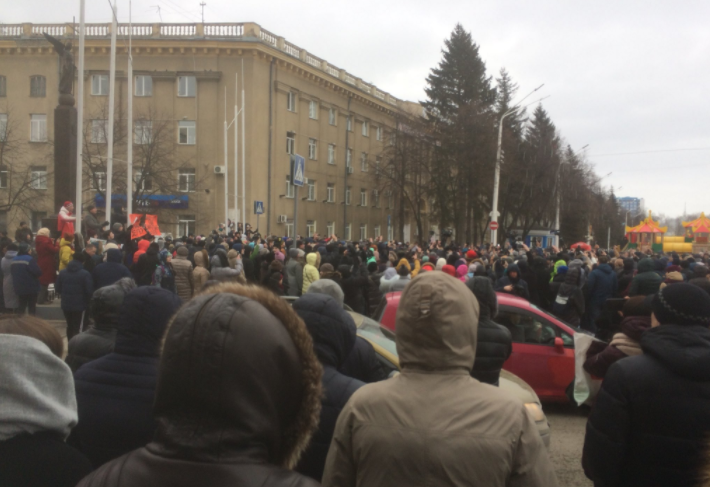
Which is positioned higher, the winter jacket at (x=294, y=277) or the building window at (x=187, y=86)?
the building window at (x=187, y=86)

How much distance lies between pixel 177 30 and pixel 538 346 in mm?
40003

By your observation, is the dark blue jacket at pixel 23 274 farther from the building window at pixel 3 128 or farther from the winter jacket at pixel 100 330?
the building window at pixel 3 128

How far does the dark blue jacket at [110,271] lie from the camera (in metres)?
10.5

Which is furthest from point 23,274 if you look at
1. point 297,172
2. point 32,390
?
point 32,390

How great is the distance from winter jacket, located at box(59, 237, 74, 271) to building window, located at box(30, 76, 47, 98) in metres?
34.1

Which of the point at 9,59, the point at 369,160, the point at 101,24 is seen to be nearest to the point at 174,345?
Result: the point at 101,24

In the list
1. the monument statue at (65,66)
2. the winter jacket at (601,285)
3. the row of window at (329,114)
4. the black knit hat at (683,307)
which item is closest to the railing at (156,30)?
the row of window at (329,114)

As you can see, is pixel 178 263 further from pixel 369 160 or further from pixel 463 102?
pixel 369 160

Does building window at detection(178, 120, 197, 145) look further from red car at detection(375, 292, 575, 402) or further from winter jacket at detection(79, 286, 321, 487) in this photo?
winter jacket at detection(79, 286, 321, 487)

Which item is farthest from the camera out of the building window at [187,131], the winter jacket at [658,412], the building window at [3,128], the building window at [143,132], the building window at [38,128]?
the building window at [38,128]

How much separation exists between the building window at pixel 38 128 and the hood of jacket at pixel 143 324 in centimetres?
4587

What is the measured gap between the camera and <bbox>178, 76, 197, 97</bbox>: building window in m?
42.1

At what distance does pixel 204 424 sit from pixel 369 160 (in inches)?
2183

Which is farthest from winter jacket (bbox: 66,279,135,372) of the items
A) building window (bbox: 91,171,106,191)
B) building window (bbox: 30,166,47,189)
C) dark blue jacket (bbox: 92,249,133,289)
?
building window (bbox: 30,166,47,189)
